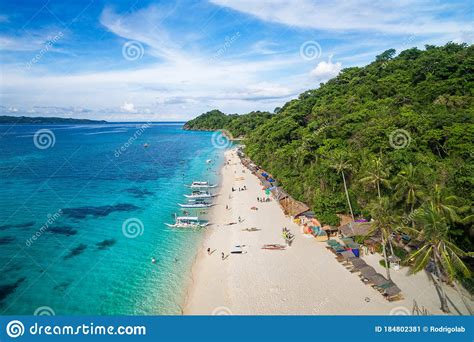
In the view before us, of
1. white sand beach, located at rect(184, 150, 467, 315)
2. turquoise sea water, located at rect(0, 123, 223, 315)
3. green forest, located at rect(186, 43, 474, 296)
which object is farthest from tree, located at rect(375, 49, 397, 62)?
white sand beach, located at rect(184, 150, 467, 315)

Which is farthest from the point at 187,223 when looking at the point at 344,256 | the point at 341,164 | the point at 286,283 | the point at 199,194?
the point at 341,164

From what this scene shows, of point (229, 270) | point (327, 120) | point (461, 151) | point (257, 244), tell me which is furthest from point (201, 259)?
point (327, 120)

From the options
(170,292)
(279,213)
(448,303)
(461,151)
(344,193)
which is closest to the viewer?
(448,303)

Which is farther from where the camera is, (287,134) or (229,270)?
(287,134)

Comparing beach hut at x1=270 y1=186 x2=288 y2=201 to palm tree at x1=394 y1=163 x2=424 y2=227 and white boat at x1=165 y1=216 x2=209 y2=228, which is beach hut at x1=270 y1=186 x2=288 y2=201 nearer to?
→ white boat at x1=165 y1=216 x2=209 y2=228

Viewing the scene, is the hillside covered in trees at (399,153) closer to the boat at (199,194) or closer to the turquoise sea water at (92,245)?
the boat at (199,194)

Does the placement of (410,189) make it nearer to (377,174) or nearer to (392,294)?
(377,174)

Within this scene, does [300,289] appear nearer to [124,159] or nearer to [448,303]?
[448,303]
